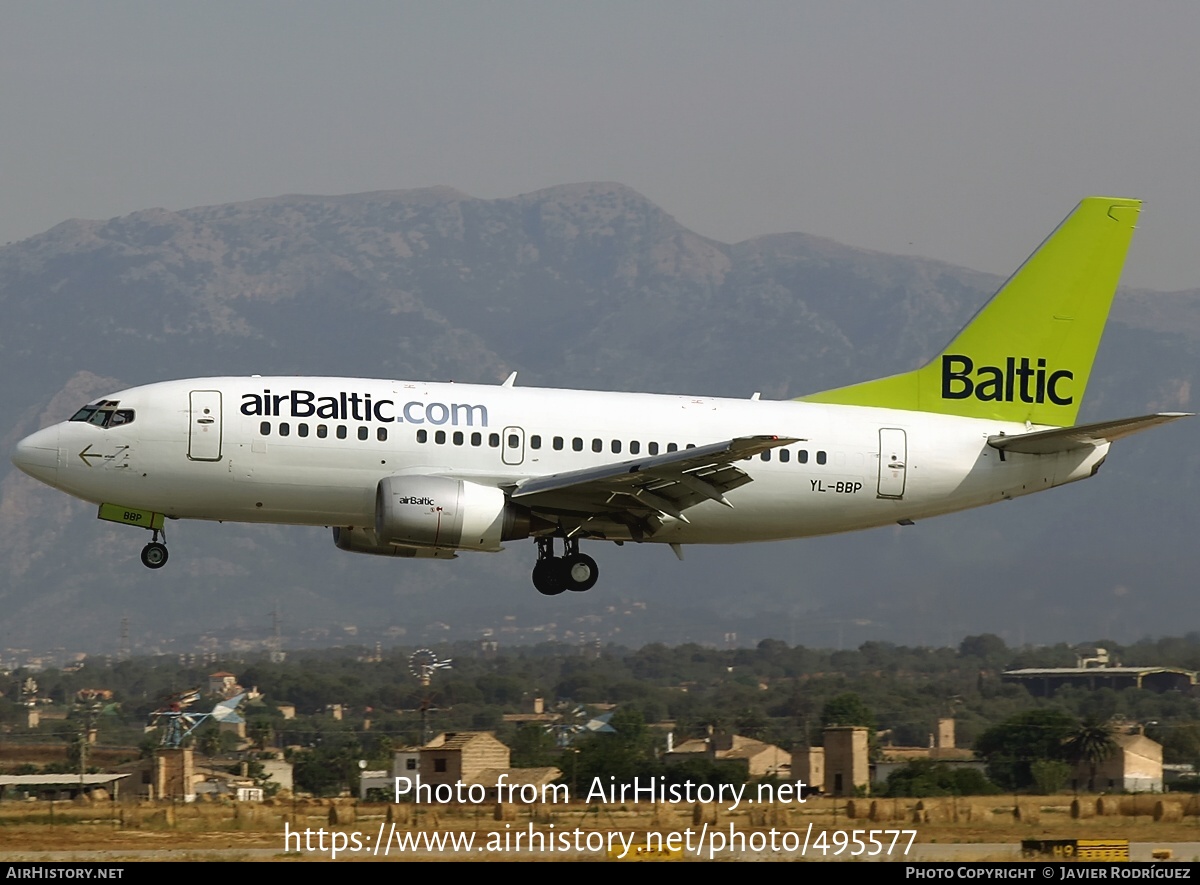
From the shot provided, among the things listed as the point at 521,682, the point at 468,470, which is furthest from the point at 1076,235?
the point at 521,682

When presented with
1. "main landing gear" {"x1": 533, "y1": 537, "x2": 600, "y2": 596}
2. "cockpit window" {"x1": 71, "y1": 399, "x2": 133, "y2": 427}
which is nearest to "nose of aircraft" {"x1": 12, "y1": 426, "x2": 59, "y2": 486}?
"cockpit window" {"x1": 71, "y1": 399, "x2": 133, "y2": 427}

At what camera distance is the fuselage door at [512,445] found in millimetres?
34219

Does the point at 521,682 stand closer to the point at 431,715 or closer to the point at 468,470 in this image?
the point at 431,715

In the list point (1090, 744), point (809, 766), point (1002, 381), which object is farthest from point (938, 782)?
point (1002, 381)

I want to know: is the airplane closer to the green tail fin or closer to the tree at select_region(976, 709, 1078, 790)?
the green tail fin

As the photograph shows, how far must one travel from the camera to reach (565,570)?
118 feet

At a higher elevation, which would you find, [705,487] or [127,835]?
[705,487]

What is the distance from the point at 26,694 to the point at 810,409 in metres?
51.8

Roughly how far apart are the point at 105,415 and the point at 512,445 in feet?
25.7

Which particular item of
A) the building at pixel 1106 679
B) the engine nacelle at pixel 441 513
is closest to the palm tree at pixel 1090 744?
the engine nacelle at pixel 441 513

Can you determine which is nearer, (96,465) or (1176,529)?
(96,465)

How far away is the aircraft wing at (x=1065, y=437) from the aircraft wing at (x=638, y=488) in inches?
249

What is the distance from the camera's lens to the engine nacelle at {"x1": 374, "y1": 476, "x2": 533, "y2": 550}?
3294 cm

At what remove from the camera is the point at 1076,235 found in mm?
39188
